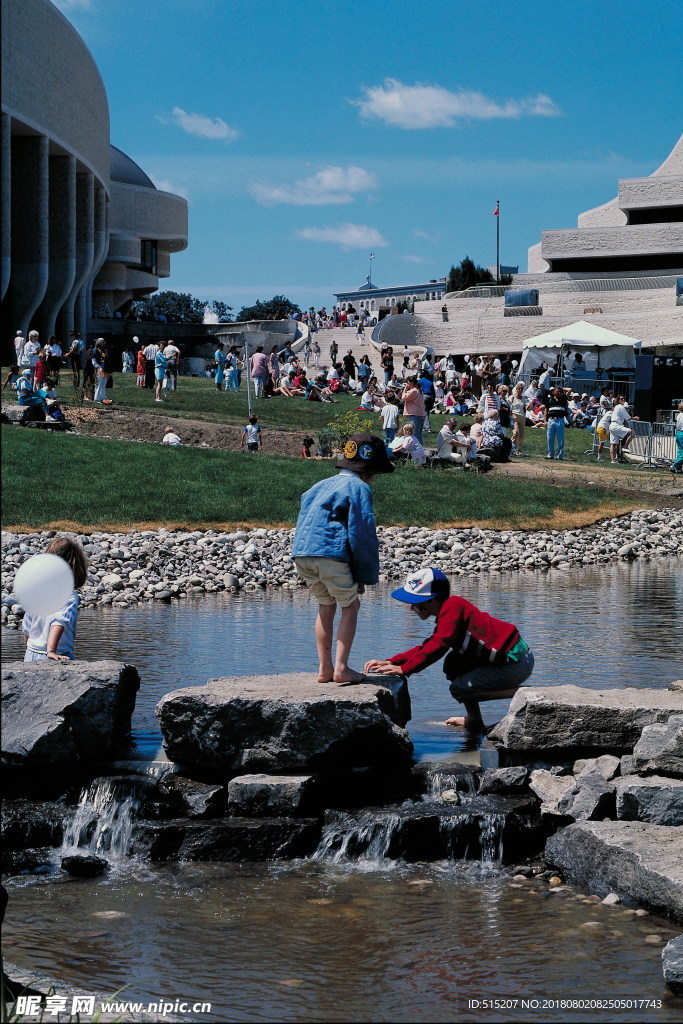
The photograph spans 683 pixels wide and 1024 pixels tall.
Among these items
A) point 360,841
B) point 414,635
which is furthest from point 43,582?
point 414,635

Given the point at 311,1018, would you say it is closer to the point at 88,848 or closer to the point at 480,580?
the point at 88,848

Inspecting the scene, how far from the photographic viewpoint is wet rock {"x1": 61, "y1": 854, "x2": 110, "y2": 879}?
21.4 feet

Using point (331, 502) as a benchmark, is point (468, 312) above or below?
above

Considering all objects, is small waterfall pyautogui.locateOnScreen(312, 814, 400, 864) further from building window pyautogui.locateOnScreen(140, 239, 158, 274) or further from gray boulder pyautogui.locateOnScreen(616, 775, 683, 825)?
building window pyautogui.locateOnScreen(140, 239, 158, 274)

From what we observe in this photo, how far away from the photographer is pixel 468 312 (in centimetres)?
6003

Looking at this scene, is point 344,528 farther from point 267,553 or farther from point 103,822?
point 267,553

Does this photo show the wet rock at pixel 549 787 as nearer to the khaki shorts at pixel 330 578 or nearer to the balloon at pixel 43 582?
the khaki shorts at pixel 330 578

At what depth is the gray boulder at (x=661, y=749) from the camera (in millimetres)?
6723

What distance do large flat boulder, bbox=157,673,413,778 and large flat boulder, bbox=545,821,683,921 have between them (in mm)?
1219

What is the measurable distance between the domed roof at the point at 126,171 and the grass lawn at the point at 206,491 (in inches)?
2597

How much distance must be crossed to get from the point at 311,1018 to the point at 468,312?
5672 cm

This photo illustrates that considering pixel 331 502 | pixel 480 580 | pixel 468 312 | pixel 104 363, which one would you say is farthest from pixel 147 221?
pixel 331 502

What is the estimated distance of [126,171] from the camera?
8794cm

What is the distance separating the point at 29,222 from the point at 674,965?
55863 millimetres
